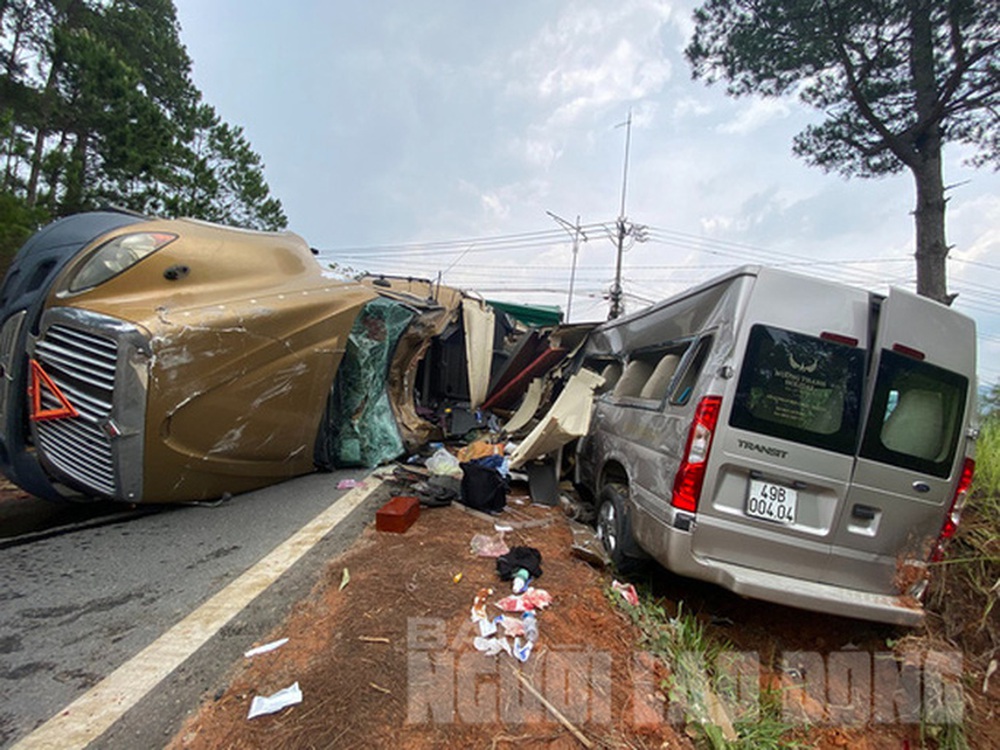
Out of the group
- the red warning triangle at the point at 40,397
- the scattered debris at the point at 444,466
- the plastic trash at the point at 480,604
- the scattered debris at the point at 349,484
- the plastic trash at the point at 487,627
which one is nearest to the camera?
the plastic trash at the point at 487,627

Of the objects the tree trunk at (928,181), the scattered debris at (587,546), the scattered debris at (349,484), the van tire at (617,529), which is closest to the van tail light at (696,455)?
the van tire at (617,529)

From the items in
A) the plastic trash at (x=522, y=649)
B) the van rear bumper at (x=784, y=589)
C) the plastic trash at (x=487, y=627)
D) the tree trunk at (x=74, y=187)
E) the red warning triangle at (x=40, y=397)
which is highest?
the tree trunk at (x=74, y=187)

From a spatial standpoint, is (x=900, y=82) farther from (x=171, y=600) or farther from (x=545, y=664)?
(x=171, y=600)

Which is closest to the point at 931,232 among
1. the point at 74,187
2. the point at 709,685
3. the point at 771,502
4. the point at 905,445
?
the point at 905,445

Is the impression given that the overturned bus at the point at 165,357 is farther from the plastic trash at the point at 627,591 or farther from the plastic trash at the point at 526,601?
the plastic trash at the point at 627,591

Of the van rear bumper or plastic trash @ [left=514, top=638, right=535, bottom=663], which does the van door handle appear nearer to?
the van rear bumper

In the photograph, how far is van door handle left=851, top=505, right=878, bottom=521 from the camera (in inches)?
96.3

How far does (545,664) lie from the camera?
2006 millimetres

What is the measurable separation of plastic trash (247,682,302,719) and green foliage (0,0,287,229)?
9903 millimetres

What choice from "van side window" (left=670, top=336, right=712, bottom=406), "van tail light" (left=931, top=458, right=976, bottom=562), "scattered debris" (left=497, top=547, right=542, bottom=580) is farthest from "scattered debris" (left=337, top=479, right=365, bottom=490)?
"van tail light" (left=931, top=458, right=976, bottom=562)

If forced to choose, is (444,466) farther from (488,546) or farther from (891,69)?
(891,69)

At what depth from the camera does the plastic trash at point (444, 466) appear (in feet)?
15.9

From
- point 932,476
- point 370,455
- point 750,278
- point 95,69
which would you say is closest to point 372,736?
point 750,278

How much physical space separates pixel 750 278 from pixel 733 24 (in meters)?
6.53
